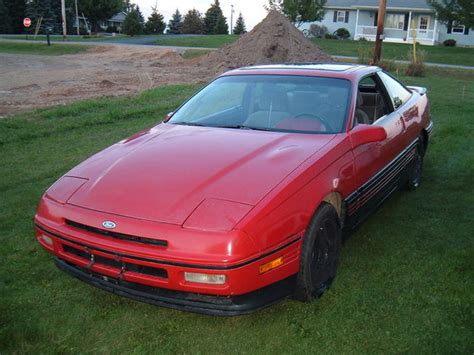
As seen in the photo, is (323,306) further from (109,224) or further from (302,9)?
(302,9)

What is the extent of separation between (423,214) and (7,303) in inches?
146

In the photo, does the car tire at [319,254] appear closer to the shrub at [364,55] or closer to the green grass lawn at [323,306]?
the green grass lawn at [323,306]

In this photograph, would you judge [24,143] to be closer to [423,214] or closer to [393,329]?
[423,214]

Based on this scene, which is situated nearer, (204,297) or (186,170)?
(204,297)

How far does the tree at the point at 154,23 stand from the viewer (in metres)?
56.9

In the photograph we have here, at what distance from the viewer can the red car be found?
108 inches

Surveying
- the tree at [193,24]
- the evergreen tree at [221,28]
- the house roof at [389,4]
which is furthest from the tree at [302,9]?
the tree at [193,24]

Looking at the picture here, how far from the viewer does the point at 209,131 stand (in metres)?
4.02

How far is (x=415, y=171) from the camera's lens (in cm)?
556

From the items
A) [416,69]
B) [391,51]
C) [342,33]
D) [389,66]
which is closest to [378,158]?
[416,69]

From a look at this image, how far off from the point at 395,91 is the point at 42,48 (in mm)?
34812

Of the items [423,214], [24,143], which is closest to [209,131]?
[423,214]

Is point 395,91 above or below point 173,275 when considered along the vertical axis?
above

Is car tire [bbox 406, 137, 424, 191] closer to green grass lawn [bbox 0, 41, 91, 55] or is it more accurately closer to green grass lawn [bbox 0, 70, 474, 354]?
green grass lawn [bbox 0, 70, 474, 354]
